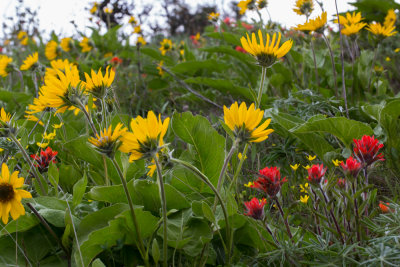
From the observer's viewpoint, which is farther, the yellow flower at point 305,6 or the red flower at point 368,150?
the yellow flower at point 305,6

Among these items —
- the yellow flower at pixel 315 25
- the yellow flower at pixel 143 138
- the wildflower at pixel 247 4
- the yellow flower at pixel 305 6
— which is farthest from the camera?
the wildflower at pixel 247 4

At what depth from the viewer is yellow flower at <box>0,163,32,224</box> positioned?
964 mm

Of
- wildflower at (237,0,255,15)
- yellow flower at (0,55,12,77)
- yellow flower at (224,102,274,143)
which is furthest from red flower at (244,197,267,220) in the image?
yellow flower at (0,55,12,77)

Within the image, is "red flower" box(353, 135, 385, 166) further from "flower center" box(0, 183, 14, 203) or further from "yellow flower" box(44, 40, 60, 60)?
"yellow flower" box(44, 40, 60, 60)

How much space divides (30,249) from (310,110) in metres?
1.50

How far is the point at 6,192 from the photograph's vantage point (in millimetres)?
984

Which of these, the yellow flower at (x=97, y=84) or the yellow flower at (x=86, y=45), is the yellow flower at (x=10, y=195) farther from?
the yellow flower at (x=86, y=45)

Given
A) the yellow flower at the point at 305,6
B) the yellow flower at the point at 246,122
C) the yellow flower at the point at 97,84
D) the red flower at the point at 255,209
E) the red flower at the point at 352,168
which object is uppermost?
the yellow flower at the point at 305,6

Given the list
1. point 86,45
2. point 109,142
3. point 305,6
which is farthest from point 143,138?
point 86,45

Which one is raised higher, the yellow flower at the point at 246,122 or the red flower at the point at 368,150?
the yellow flower at the point at 246,122

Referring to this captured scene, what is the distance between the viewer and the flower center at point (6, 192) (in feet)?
3.21

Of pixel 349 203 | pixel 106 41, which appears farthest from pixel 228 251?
pixel 106 41

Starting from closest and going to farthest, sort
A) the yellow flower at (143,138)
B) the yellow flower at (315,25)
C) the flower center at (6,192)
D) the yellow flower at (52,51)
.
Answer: the yellow flower at (143,138) → the flower center at (6,192) → the yellow flower at (315,25) → the yellow flower at (52,51)

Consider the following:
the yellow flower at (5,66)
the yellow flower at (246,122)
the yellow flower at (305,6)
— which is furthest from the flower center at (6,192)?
the yellow flower at (5,66)
